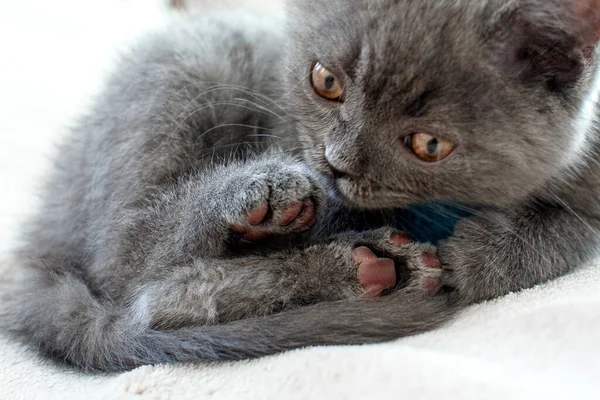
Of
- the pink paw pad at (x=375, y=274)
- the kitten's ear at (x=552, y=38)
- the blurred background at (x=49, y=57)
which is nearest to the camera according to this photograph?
the kitten's ear at (x=552, y=38)

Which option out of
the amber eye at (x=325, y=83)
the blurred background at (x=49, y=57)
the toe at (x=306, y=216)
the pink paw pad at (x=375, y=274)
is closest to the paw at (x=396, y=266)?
the pink paw pad at (x=375, y=274)

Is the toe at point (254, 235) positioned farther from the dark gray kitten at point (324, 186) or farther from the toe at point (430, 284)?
the toe at point (430, 284)

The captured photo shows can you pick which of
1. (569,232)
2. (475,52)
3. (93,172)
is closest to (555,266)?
(569,232)

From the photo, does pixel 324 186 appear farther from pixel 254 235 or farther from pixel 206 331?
pixel 206 331

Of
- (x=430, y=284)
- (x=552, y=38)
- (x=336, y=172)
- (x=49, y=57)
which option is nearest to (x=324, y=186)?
(x=336, y=172)

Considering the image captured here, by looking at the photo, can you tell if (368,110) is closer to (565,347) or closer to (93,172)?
(565,347)
